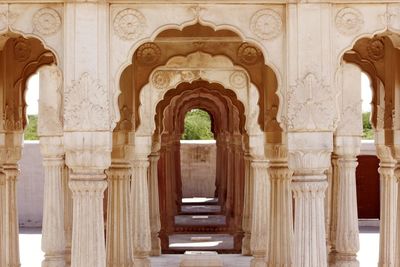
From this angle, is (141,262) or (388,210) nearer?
(388,210)

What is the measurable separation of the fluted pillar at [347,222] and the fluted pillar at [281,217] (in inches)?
97.5

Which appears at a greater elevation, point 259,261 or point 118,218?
point 118,218

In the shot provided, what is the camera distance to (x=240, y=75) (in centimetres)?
1762

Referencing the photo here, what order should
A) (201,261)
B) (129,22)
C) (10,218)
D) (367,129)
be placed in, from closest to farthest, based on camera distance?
(129,22), (10,218), (201,261), (367,129)

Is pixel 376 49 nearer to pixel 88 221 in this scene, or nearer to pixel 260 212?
pixel 88 221

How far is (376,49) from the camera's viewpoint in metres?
12.2

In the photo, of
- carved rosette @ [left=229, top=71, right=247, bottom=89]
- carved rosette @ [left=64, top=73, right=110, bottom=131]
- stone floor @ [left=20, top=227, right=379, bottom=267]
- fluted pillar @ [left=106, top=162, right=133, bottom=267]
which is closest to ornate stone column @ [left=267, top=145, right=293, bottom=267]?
fluted pillar @ [left=106, top=162, right=133, bottom=267]

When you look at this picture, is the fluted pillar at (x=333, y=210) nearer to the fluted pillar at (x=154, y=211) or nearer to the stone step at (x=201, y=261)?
the stone step at (x=201, y=261)

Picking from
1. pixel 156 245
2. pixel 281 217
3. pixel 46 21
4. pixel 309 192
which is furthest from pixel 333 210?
A: pixel 46 21

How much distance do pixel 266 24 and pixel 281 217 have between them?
16.5ft

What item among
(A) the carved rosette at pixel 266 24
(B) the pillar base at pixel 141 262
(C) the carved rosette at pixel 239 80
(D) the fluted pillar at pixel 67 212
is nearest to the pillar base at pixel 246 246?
(B) the pillar base at pixel 141 262

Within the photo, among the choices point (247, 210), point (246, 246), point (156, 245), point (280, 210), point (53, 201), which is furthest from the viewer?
point (247, 210)

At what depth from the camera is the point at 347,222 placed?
15922 mm

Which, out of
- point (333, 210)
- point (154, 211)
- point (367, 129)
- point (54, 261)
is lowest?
point (54, 261)
